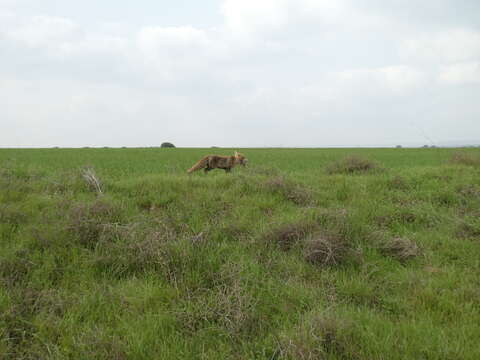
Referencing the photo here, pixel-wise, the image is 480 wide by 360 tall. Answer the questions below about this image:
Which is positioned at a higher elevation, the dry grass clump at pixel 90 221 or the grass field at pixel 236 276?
the dry grass clump at pixel 90 221

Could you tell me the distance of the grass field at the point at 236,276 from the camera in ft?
8.33

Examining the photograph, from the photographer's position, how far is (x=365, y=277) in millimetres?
3627

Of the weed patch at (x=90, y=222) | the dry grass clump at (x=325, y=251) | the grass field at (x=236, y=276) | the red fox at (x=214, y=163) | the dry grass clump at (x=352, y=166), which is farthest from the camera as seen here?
the dry grass clump at (x=352, y=166)

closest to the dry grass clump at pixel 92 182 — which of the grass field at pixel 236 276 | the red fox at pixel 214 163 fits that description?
the grass field at pixel 236 276

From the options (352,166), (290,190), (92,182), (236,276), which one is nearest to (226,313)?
(236,276)

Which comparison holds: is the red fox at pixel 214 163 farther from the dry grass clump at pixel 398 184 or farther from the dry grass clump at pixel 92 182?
the dry grass clump at pixel 398 184

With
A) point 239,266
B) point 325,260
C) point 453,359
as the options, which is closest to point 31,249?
point 239,266

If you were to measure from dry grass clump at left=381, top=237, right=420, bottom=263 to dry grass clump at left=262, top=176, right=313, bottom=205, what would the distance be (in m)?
2.02

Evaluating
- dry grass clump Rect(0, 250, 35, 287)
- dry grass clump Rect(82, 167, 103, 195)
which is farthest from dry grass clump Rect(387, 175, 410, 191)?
dry grass clump Rect(0, 250, 35, 287)

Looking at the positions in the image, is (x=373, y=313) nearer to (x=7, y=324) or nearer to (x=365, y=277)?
(x=365, y=277)

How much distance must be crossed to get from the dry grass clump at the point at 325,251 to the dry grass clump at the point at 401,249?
0.67 m

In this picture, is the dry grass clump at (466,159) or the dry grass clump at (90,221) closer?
the dry grass clump at (90,221)

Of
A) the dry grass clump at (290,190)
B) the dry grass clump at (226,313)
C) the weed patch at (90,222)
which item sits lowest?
the dry grass clump at (226,313)

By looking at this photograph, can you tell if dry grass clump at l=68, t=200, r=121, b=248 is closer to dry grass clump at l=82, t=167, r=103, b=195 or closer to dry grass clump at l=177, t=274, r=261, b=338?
dry grass clump at l=82, t=167, r=103, b=195
